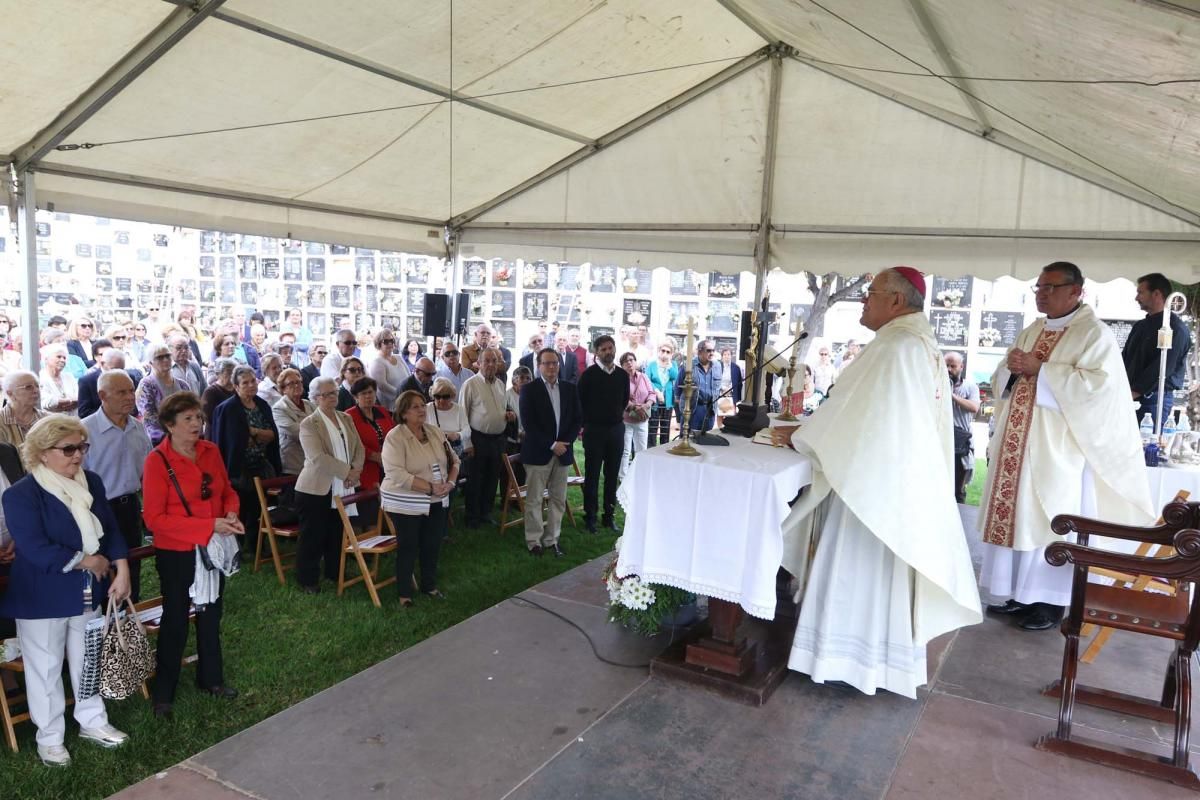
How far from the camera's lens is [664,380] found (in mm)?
11156

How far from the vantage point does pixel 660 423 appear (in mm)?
11266

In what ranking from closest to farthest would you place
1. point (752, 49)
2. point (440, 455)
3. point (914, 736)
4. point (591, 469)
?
point (914, 736), point (440, 455), point (591, 469), point (752, 49)

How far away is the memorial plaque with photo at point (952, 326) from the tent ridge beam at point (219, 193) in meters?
9.63

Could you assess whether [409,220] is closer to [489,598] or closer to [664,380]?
[664,380]

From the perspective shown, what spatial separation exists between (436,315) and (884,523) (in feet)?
24.3

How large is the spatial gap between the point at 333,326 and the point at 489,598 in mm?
12726

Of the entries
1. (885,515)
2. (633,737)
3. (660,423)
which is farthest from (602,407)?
(660,423)

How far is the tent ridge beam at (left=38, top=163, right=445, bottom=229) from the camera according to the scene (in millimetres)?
6500

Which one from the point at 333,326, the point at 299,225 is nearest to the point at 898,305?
the point at 299,225

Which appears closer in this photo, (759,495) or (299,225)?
(759,495)

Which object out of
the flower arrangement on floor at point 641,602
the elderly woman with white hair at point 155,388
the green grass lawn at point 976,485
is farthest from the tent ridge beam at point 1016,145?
the elderly woman with white hair at point 155,388

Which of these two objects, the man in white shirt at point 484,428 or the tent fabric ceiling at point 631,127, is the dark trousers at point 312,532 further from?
the tent fabric ceiling at point 631,127

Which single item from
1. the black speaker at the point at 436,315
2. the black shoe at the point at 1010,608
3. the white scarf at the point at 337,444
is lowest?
the black shoe at the point at 1010,608

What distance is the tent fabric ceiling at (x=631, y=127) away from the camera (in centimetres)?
499
